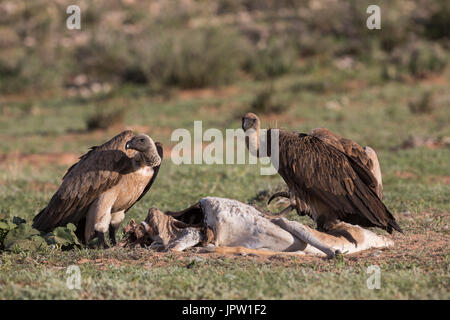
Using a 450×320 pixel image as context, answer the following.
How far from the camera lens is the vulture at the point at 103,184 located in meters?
5.90

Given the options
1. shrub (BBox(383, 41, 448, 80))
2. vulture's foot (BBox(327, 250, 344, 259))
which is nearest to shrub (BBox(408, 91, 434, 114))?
shrub (BBox(383, 41, 448, 80))

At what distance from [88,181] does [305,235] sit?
1953 mm

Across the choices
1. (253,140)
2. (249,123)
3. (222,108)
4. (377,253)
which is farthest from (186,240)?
(222,108)

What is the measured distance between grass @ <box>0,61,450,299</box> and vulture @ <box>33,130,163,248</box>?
0.39 m

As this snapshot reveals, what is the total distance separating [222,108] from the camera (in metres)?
16.0

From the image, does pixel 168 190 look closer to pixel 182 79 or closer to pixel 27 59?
pixel 182 79

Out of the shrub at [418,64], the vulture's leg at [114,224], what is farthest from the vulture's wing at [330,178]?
the shrub at [418,64]

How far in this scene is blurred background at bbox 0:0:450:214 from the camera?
1146 cm

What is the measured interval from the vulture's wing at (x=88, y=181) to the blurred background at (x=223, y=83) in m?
2.28

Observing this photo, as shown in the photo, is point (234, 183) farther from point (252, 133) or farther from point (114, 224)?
point (114, 224)

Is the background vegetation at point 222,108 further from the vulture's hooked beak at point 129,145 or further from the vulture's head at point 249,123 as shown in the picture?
the vulture's hooked beak at point 129,145
